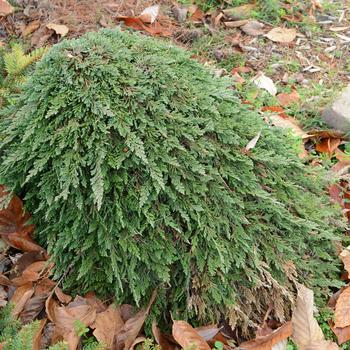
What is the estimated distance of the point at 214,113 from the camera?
2396 mm

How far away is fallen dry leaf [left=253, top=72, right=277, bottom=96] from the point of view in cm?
392

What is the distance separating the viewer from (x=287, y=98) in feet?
12.8

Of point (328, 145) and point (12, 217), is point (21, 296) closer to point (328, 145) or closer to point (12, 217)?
point (12, 217)

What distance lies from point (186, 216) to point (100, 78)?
71cm

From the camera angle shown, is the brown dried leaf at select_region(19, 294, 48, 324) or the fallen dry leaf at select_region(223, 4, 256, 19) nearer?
the brown dried leaf at select_region(19, 294, 48, 324)

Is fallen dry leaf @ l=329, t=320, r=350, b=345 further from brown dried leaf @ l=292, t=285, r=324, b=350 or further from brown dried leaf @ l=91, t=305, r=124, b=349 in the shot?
brown dried leaf @ l=91, t=305, r=124, b=349

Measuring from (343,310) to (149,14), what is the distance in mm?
2757

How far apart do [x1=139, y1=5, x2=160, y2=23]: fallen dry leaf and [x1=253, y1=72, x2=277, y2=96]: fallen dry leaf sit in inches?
38.3

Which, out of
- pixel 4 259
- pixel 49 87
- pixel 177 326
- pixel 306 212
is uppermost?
pixel 49 87

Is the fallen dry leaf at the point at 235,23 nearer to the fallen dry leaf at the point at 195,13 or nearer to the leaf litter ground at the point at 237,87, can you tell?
the leaf litter ground at the point at 237,87

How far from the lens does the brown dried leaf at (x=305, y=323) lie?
236 centimetres

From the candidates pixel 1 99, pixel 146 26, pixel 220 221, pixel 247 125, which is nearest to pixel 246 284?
pixel 220 221

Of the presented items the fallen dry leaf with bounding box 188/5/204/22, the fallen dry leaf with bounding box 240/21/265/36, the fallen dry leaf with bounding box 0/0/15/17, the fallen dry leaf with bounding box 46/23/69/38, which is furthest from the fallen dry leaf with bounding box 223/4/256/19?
the fallen dry leaf with bounding box 0/0/15/17

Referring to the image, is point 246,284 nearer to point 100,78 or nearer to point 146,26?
point 100,78
